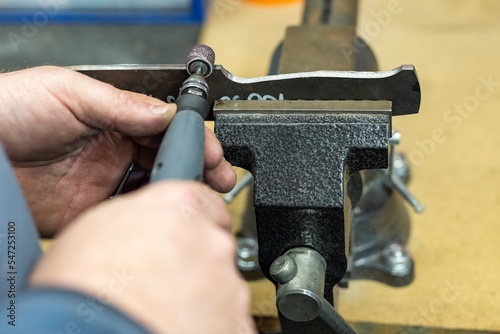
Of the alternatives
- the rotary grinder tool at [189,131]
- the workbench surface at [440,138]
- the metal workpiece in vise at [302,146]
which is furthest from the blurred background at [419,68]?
the rotary grinder tool at [189,131]

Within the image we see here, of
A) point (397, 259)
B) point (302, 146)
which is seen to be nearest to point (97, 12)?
point (397, 259)

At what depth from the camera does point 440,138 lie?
1135mm

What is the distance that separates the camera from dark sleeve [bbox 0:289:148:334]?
0.40 metres

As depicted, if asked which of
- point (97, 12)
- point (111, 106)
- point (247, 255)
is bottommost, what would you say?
point (247, 255)

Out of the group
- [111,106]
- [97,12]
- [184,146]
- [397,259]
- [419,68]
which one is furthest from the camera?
[97,12]

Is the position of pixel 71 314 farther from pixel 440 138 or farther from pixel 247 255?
pixel 440 138

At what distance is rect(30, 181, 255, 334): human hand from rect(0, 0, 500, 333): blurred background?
1.52 ft

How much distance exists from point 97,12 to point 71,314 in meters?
1.34

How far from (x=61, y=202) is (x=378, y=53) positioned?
74 cm

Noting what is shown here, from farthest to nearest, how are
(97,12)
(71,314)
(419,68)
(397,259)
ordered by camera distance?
(97,12)
(419,68)
(397,259)
(71,314)

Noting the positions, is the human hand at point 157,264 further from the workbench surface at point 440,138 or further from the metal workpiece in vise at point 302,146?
the workbench surface at point 440,138

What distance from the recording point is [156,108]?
67 cm

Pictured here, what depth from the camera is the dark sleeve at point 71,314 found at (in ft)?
1.33

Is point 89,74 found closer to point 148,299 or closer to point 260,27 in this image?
point 148,299
